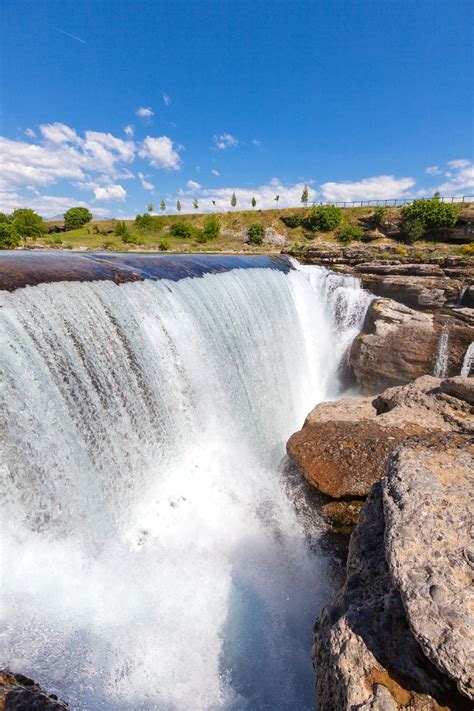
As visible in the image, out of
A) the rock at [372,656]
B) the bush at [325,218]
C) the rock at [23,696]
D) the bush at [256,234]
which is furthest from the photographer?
the bush at [256,234]

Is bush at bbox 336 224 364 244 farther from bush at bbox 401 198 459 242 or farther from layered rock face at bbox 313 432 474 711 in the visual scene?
layered rock face at bbox 313 432 474 711

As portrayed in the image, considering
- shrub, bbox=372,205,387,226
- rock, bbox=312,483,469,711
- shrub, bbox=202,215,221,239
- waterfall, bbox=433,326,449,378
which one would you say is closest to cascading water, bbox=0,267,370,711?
rock, bbox=312,483,469,711

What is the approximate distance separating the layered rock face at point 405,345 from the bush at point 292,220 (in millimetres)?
45284

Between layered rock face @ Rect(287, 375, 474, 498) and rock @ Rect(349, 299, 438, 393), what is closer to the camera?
layered rock face @ Rect(287, 375, 474, 498)

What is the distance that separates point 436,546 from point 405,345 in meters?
11.6

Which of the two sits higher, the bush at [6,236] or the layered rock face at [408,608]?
the bush at [6,236]

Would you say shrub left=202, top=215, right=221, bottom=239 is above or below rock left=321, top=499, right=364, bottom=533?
above

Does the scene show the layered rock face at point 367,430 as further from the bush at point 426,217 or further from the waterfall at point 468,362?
the bush at point 426,217

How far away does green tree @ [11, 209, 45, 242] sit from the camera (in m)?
35.6

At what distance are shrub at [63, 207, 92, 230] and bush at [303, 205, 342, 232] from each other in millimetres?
44818

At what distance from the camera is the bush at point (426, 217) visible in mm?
38531

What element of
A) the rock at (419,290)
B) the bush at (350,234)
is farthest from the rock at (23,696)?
the bush at (350,234)

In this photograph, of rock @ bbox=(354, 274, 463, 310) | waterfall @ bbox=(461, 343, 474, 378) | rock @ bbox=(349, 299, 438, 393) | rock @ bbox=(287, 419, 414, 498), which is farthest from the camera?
rock @ bbox=(354, 274, 463, 310)

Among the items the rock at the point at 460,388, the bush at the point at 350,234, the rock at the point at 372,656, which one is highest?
the bush at the point at 350,234
